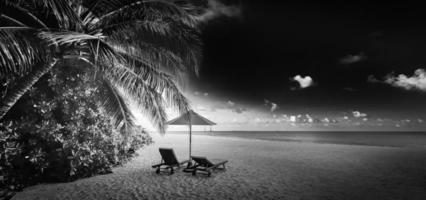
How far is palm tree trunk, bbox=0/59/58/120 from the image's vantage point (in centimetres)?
541

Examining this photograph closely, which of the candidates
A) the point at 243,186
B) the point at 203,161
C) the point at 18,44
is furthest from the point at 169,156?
the point at 18,44

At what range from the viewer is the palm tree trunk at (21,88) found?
541 centimetres

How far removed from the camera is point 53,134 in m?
6.55

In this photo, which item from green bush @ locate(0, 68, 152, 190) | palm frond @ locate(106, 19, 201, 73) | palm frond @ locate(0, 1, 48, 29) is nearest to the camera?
palm frond @ locate(0, 1, 48, 29)

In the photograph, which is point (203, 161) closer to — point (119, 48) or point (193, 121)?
point (193, 121)

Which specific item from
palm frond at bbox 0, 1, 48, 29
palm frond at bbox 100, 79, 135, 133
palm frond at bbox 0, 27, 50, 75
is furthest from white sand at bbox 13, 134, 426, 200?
palm frond at bbox 0, 1, 48, 29

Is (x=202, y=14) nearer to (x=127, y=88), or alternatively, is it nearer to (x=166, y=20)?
(x=166, y=20)

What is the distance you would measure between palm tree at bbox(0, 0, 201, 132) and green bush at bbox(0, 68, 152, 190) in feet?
2.08

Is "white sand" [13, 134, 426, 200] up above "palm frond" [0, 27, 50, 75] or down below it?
below

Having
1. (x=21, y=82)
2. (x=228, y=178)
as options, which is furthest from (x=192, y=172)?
(x=21, y=82)

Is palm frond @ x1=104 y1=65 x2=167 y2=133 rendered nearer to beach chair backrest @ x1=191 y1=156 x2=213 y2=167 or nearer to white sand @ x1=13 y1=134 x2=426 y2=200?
beach chair backrest @ x1=191 y1=156 x2=213 y2=167

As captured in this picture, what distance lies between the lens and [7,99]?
5445 millimetres

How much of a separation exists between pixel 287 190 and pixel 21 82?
22.7ft

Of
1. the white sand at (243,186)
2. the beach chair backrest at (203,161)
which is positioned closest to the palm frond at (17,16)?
the white sand at (243,186)
